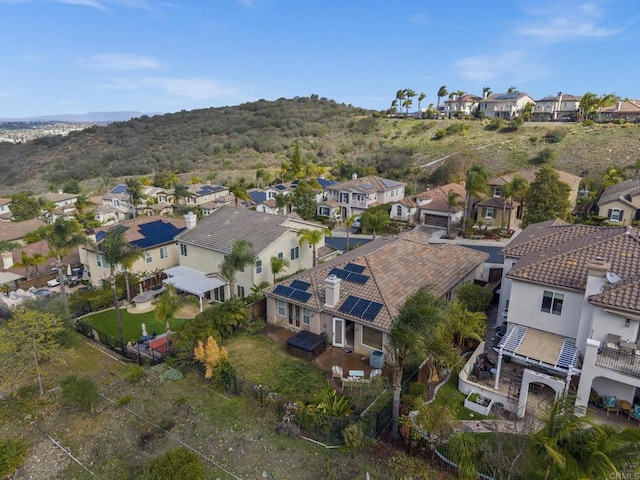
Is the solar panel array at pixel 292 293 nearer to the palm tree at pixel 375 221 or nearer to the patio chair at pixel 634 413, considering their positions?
the patio chair at pixel 634 413

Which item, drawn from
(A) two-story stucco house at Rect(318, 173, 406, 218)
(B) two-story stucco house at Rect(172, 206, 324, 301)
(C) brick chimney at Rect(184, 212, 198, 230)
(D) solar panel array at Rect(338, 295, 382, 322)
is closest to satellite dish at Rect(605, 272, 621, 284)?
(D) solar panel array at Rect(338, 295, 382, 322)

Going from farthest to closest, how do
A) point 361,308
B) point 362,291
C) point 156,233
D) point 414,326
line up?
point 156,233 → point 362,291 → point 361,308 → point 414,326

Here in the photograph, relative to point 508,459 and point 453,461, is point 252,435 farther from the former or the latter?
point 508,459

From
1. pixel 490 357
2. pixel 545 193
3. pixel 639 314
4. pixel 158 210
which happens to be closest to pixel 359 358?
pixel 490 357

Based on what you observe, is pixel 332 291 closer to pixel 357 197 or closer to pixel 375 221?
pixel 375 221

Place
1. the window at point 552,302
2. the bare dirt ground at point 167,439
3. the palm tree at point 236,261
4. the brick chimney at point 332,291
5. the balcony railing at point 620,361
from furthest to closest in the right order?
the palm tree at point 236,261, the brick chimney at point 332,291, the window at point 552,302, the balcony railing at point 620,361, the bare dirt ground at point 167,439

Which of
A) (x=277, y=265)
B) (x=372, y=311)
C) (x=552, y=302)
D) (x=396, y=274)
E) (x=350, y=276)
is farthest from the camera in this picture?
(x=277, y=265)

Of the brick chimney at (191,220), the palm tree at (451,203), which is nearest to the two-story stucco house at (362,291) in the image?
the brick chimney at (191,220)

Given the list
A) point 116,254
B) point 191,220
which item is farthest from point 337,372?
point 191,220
